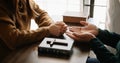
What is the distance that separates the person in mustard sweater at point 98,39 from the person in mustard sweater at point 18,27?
11 centimetres

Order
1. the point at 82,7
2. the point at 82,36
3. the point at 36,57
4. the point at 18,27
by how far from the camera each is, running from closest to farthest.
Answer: the point at 36,57
the point at 82,36
the point at 18,27
the point at 82,7

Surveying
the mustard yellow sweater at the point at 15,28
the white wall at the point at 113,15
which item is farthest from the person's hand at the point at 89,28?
the white wall at the point at 113,15

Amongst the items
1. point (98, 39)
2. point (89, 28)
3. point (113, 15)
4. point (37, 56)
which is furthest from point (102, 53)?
point (113, 15)

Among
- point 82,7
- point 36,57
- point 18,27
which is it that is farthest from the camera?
point 82,7

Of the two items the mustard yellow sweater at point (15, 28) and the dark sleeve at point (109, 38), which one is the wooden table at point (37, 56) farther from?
the dark sleeve at point (109, 38)

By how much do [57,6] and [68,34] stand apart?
46.9 inches

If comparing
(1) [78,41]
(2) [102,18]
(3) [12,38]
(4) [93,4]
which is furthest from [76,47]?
(2) [102,18]

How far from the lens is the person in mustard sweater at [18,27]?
119 cm

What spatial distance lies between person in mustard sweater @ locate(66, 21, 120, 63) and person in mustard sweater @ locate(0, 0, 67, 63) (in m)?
0.11

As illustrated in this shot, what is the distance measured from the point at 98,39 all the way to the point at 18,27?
1.69 ft

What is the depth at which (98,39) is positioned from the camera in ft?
4.11

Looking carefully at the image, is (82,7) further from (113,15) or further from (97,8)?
(113,15)

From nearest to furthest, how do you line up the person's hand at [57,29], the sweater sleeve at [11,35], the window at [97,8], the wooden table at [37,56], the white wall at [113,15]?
the wooden table at [37,56], the sweater sleeve at [11,35], the person's hand at [57,29], the white wall at [113,15], the window at [97,8]

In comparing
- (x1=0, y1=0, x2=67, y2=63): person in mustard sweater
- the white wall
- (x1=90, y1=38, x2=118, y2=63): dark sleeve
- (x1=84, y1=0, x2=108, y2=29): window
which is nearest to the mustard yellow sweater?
(x1=0, y1=0, x2=67, y2=63): person in mustard sweater
